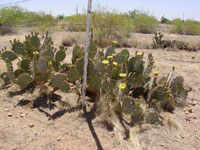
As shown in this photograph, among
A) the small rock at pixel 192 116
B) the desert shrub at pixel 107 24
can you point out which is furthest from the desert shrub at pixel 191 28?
the small rock at pixel 192 116

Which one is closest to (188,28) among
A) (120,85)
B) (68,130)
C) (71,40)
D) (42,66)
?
(71,40)

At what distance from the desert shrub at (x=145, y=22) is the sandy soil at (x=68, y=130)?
13.1 meters

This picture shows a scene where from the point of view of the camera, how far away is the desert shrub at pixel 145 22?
16.6 metres

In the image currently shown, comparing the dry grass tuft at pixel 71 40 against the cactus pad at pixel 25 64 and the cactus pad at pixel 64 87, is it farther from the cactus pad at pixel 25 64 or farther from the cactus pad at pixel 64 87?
the cactus pad at pixel 64 87

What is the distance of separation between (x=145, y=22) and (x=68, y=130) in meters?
15.0

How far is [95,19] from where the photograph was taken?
1181 cm

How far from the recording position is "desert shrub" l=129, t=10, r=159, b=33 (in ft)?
54.6

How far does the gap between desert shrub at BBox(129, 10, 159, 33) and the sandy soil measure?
1305 centimetres

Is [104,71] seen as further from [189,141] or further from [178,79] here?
[189,141]

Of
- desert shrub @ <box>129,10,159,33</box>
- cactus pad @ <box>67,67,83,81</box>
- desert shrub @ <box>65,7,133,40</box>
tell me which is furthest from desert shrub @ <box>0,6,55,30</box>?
cactus pad @ <box>67,67,83,81</box>

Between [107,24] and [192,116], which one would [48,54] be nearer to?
[192,116]

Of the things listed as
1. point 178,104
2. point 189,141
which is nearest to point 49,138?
point 189,141

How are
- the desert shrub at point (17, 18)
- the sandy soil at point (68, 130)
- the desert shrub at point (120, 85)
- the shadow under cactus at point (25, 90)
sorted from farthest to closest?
the desert shrub at point (17, 18) < the shadow under cactus at point (25, 90) < the desert shrub at point (120, 85) < the sandy soil at point (68, 130)

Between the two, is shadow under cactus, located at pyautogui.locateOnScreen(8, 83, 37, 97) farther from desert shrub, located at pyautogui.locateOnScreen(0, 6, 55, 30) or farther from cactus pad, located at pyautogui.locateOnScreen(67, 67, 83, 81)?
desert shrub, located at pyautogui.locateOnScreen(0, 6, 55, 30)
